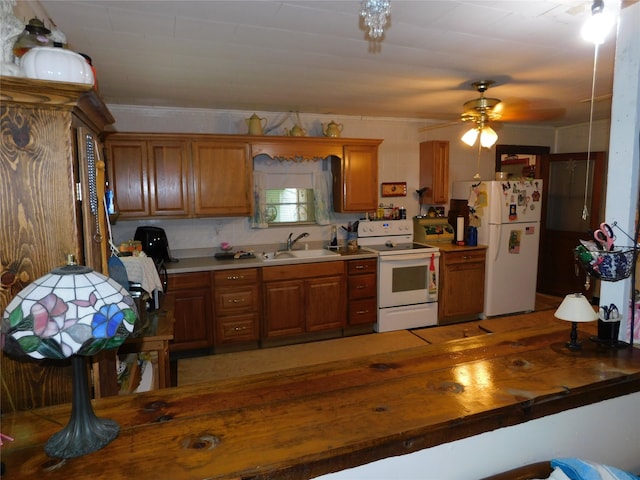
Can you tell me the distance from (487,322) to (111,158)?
4326 mm

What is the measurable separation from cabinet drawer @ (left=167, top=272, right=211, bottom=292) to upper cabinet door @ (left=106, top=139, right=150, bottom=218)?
686 mm

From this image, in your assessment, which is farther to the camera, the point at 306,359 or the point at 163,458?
the point at 306,359

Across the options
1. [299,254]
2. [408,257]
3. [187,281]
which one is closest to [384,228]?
[408,257]

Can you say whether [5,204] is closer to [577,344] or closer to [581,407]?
[581,407]

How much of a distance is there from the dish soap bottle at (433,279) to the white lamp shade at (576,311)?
2.88m

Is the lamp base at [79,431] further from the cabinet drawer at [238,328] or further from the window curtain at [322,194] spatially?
the window curtain at [322,194]

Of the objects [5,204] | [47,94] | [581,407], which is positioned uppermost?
[47,94]

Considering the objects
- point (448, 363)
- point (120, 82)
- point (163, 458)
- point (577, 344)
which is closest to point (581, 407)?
point (577, 344)

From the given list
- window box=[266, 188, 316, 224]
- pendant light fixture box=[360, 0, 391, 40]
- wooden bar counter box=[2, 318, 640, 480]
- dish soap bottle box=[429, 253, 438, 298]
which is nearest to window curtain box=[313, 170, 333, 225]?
window box=[266, 188, 316, 224]

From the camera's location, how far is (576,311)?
148 centimetres

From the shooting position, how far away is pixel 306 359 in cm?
371

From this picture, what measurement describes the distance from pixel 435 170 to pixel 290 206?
184 cm

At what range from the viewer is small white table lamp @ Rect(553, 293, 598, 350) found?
1.46 m

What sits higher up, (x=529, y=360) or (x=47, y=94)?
(x=47, y=94)
